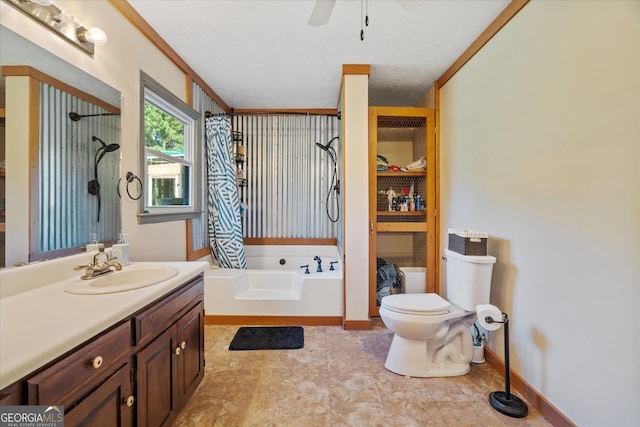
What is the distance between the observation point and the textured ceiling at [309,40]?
67.1 inches

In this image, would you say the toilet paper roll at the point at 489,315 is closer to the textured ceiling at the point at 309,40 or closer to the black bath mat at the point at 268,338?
the black bath mat at the point at 268,338

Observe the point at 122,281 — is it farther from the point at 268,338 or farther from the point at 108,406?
the point at 268,338

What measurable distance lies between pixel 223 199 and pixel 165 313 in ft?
5.83

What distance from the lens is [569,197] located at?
4.38ft

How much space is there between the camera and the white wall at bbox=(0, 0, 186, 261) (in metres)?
1.25

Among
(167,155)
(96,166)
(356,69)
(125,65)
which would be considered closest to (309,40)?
(356,69)

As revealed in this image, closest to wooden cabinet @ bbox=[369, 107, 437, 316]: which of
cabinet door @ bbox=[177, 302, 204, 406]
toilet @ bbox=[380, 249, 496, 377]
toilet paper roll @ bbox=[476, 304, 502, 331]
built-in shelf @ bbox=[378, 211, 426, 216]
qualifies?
built-in shelf @ bbox=[378, 211, 426, 216]

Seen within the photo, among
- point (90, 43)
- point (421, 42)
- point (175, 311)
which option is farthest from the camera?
point (421, 42)

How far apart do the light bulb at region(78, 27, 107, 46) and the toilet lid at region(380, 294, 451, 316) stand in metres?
2.34

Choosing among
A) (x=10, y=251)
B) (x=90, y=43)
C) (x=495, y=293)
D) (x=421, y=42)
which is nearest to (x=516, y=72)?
(x=421, y=42)

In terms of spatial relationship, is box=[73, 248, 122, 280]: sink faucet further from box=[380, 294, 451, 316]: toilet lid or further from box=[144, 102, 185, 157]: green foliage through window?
box=[380, 294, 451, 316]: toilet lid

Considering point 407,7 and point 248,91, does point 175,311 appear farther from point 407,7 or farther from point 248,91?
point 248,91

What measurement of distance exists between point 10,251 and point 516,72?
9.03 ft

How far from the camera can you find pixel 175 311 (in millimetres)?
1318
